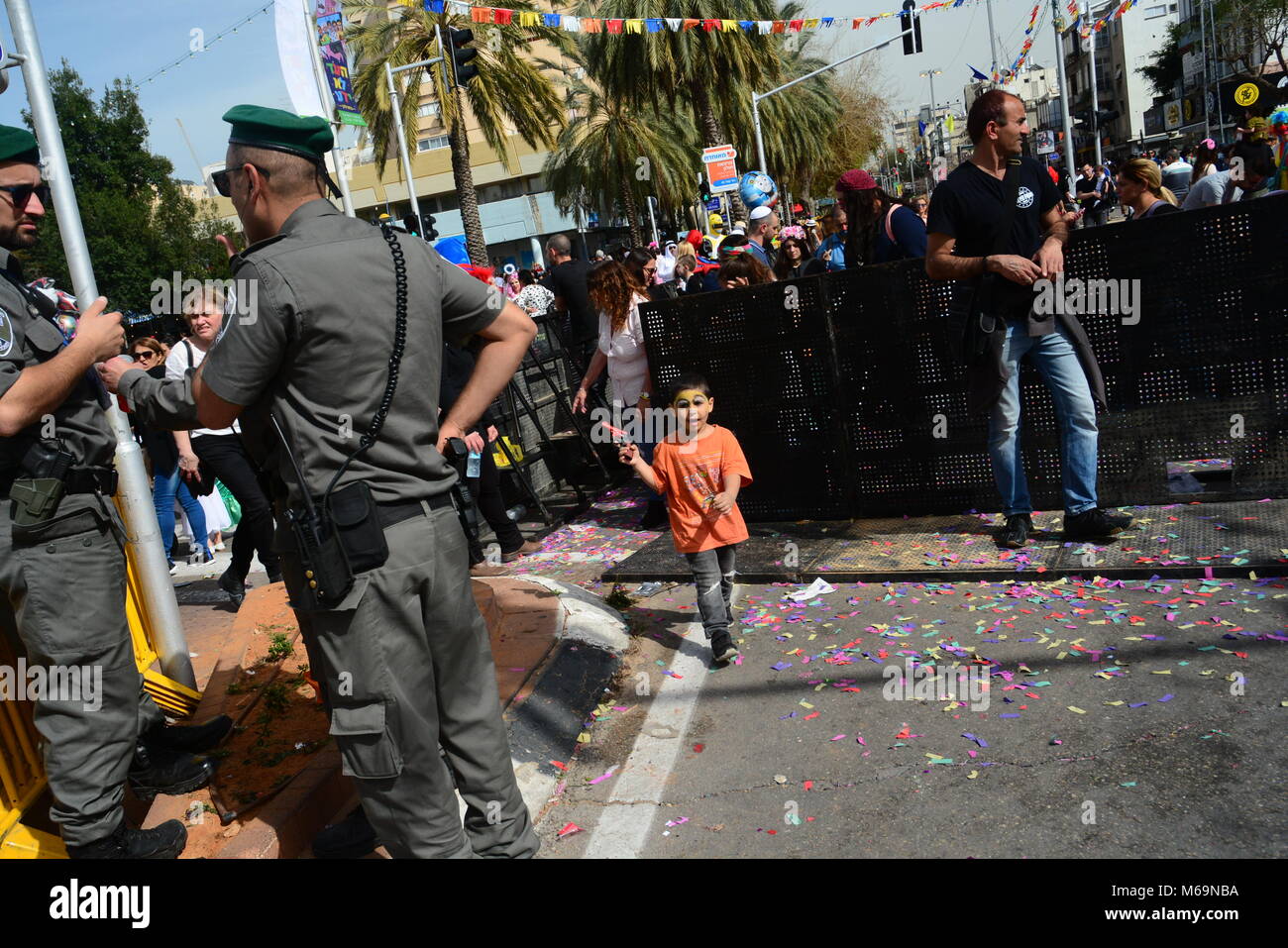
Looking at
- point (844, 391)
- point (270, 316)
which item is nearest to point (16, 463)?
point (270, 316)

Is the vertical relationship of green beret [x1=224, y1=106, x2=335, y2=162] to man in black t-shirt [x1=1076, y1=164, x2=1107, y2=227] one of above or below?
above

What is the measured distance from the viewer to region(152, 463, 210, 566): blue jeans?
880cm

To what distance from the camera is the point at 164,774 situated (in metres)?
3.96

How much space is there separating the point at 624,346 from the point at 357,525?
16.0ft

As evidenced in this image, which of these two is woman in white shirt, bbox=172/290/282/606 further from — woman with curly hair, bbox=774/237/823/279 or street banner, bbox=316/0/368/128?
street banner, bbox=316/0/368/128

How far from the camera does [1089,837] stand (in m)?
3.15

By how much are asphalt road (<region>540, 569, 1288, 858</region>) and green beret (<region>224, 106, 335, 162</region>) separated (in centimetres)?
232

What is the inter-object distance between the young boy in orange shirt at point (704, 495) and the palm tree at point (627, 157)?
32621mm

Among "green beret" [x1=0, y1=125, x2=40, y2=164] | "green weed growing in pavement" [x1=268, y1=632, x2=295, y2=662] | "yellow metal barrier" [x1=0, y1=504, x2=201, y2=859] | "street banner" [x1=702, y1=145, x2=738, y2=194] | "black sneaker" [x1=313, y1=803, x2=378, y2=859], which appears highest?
"street banner" [x1=702, y1=145, x2=738, y2=194]

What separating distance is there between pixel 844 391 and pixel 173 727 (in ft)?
13.9

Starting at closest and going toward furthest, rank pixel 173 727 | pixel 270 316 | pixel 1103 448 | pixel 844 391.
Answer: pixel 270 316, pixel 173 727, pixel 1103 448, pixel 844 391

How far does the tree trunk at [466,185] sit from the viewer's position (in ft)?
88.7

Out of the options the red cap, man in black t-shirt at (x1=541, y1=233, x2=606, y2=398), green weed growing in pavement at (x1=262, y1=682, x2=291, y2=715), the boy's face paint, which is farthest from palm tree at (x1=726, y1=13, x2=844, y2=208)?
green weed growing in pavement at (x1=262, y1=682, x2=291, y2=715)
